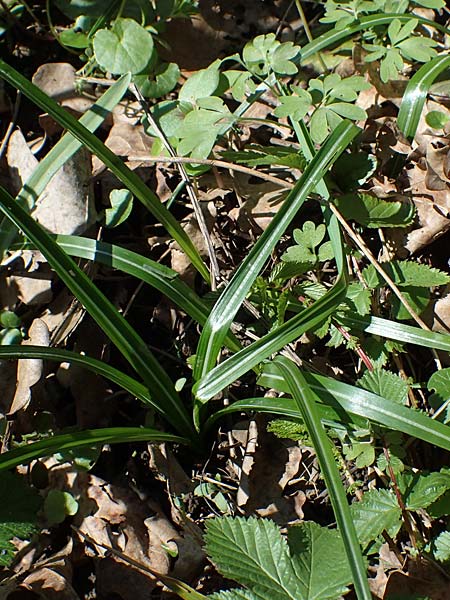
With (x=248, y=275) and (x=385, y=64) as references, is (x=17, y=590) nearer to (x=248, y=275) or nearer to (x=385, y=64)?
(x=248, y=275)

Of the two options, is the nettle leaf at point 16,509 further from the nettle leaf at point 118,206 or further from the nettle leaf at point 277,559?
the nettle leaf at point 118,206

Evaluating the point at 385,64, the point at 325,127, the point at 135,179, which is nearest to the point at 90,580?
the point at 135,179

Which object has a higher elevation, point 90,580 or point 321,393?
point 321,393

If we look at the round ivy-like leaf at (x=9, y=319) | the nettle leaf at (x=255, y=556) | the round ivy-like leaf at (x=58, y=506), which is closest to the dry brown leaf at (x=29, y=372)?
the round ivy-like leaf at (x=9, y=319)

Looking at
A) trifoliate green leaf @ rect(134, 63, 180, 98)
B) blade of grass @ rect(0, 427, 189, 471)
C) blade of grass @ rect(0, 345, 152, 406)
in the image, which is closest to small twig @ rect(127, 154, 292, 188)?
trifoliate green leaf @ rect(134, 63, 180, 98)

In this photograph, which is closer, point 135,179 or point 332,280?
point 135,179

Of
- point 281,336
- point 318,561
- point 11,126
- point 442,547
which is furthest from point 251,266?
point 11,126

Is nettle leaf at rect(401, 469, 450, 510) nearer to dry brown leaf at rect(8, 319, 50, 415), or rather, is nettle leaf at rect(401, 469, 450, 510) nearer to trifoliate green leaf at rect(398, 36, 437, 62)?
dry brown leaf at rect(8, 319, 50, 415)
